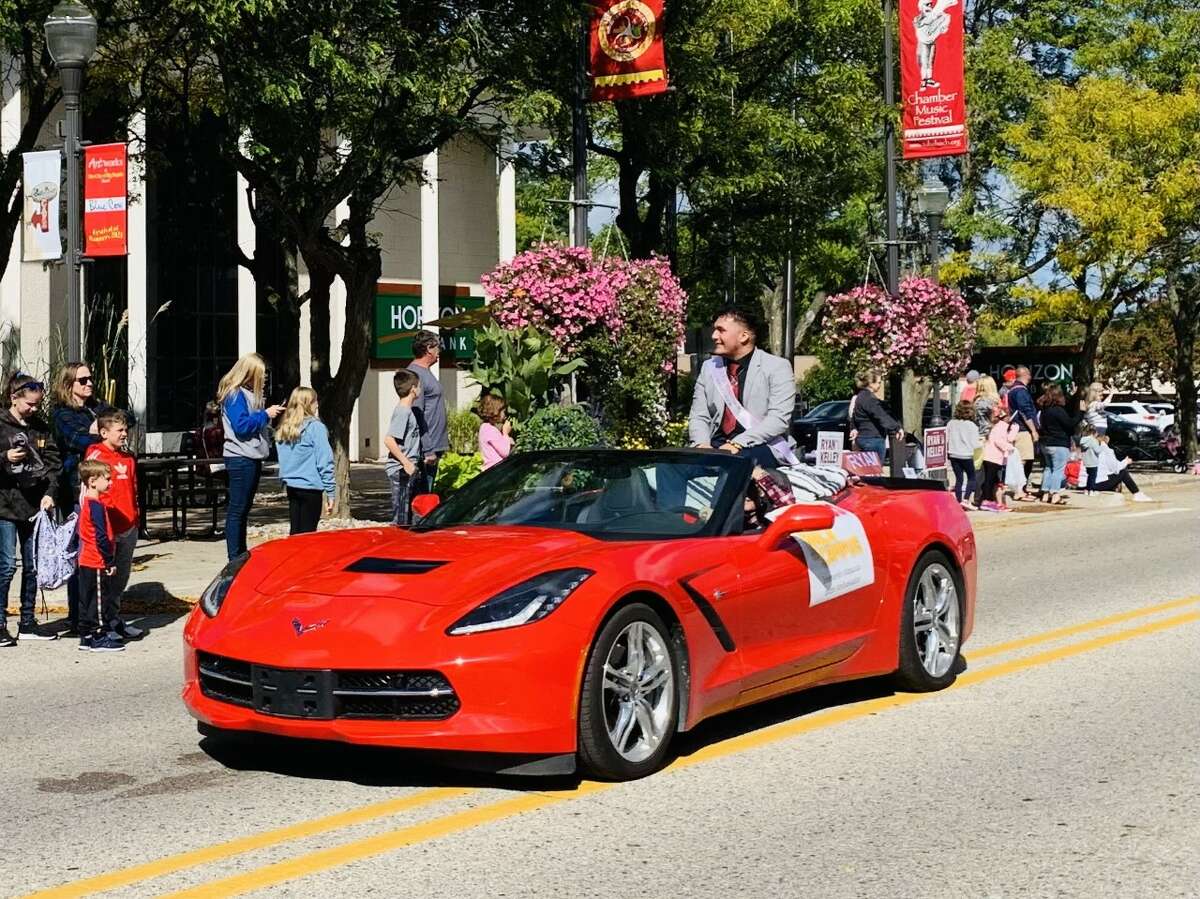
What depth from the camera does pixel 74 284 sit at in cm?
1427

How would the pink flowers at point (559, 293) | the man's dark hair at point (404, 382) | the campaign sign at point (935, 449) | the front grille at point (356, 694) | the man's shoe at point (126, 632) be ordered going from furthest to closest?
the campaign sign at point (935, 449) < the pink flowers at point (559, 293) < the man's dark hair at point (404, 382) < the man's shoe at point (126, 632) < the front grille at point (356, 694)

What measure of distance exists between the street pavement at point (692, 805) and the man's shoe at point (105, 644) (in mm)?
1005

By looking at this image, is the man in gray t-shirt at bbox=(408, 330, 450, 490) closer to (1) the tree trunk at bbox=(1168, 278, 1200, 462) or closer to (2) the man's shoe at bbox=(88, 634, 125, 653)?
(2) the man's shoe at bbox=(88, 634, 125, 653)

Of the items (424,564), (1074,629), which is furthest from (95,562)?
(1074,629)

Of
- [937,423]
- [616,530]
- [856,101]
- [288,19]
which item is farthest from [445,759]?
[856,101]

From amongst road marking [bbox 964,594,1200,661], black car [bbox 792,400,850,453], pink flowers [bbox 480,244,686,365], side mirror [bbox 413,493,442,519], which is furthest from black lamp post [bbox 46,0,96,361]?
black car [bbox 792,400,850,453]

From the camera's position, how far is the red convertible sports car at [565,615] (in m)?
6.12

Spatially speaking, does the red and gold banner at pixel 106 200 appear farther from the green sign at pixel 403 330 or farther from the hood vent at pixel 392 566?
the green sign at pixel 403 330

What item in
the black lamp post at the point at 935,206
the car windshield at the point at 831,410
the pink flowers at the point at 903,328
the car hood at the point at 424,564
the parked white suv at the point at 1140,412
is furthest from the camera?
the parked white suv at the point at 1140,412

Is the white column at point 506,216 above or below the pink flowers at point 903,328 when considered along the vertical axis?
above

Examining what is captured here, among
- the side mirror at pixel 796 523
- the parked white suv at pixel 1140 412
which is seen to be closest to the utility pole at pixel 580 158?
the side mirror at pixel 796 523

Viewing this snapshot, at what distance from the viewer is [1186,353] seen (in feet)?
113

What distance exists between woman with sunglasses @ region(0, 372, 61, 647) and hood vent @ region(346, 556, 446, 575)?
442 cm

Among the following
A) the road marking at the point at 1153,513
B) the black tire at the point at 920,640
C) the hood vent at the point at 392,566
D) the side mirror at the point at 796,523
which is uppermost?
the side mirror at the point at 796,523
